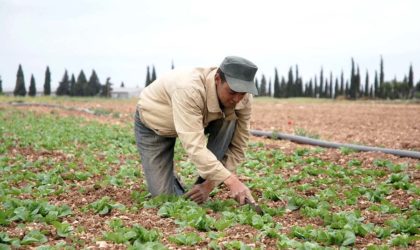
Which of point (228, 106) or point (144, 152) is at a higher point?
point (228, 106)

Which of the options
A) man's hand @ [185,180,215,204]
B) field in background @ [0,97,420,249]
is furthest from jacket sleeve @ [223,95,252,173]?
man's hand @ [185,180,215,204]

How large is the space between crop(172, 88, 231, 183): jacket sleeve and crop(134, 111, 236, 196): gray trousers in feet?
2.94

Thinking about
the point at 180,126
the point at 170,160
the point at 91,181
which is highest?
the point at 180,126

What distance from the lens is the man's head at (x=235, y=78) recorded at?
15.1 feet

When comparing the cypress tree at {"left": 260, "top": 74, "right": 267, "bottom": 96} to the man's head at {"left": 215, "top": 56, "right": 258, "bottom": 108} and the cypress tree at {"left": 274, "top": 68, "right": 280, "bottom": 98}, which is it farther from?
the man's head at {"left": 215, "top": 56, "right": 258, "bottom": 108}

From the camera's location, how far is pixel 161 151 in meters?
5.87

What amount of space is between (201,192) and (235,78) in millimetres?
1390

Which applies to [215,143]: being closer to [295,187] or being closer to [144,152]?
[144,152]

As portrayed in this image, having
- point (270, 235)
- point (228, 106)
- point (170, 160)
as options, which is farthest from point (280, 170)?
point (270, 235)

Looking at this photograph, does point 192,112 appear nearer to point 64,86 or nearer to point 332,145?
point 332,145

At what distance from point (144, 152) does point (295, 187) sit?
2.02 metres

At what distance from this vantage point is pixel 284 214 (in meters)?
5.15

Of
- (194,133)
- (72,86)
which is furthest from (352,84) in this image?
(194,133)

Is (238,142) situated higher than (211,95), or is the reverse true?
(211,95)
